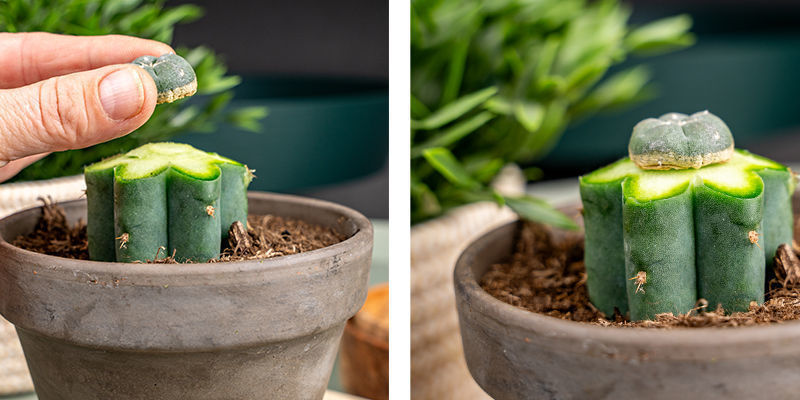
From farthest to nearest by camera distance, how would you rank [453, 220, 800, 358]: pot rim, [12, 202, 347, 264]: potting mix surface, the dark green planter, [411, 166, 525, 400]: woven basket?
[411, 166, 525, 400]: woven basket → the dark green planter → [12, 202, 347, 264]: potting mix surface → [453, 220, 800, 358]: pot rim

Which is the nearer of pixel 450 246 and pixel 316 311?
pixel 316 311

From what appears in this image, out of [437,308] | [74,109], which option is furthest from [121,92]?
[437,308]

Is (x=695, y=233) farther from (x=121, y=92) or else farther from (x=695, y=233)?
(x=121, y=92)

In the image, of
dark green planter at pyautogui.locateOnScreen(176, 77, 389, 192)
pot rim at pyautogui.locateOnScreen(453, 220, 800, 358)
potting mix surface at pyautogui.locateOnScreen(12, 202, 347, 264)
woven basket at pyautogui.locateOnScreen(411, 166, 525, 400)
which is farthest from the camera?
woven basket at pyautogui.locateOnScreen(411, 166, 525, 400)

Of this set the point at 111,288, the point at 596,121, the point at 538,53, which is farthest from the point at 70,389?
the point at 596,121

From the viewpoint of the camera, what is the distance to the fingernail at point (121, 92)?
0.40 meters

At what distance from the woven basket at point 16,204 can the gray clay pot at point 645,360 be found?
37 cm

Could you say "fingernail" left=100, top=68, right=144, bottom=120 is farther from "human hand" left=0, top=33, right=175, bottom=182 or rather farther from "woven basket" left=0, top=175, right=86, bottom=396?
"woven basket" left=0, top=175, right=86, bottom=396

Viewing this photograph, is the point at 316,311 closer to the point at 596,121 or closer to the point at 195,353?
the point at 195,353

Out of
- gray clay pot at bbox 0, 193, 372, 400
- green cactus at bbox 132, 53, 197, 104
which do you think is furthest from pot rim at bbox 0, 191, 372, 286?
green cactus at bbox 132, 53, 197, 104

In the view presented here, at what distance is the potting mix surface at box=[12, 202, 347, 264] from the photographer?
0.45m

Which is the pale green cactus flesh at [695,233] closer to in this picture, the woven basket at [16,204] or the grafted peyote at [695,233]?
the grafted peyote at [695,233]

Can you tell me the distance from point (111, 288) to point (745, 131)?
1477 millimetres

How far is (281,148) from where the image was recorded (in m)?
0.55
